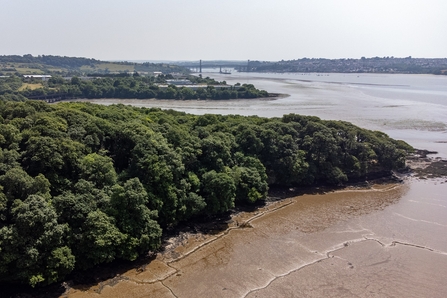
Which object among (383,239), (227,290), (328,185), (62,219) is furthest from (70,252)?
(328,185)

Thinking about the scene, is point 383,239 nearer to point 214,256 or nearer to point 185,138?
point 214,256

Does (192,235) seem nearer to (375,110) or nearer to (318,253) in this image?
(318,253)

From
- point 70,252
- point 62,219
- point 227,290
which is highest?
point 62,219

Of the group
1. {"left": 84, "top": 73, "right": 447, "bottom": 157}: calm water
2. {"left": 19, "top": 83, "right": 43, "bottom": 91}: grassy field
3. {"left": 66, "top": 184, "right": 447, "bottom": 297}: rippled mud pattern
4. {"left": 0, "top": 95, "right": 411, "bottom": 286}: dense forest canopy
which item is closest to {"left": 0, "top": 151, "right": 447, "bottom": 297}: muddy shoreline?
{"left": 66, "top": 184, "right": 447, "bottom": 297}: rippled mud pattern

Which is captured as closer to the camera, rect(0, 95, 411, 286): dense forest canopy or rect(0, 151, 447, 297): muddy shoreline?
rect(0, 95, 411, 286): dense forest canopy

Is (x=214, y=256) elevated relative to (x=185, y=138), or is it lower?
lower

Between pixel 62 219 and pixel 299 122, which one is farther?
pixel 299 122

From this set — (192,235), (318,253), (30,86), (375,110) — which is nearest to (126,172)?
(192,235)

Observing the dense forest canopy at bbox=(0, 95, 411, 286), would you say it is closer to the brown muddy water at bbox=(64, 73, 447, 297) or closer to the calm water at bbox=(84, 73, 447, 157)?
the brown muddy water at bbox=(64, 73, 447, 297)

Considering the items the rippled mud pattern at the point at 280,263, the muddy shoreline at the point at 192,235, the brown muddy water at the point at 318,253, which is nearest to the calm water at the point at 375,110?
the muddy shoreline at the point at 192,235
